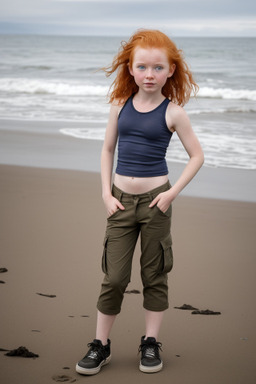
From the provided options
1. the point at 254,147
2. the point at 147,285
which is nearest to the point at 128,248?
the point at 147,285

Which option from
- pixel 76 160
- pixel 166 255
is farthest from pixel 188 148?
pixel 76 160

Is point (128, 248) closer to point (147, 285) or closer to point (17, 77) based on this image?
point (147, 285)

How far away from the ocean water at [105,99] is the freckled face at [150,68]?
1.23 feet

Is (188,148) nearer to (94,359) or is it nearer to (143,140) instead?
(143,140)

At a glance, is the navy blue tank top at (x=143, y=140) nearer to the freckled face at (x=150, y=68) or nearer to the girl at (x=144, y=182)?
the girl at (x=144, y=182)

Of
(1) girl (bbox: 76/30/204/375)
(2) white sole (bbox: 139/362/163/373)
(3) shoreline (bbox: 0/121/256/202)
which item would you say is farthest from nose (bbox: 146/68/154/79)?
(3) shoreline (bbox: 0/121/256/202)

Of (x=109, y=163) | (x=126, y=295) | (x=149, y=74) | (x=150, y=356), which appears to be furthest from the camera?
(x=126, y=295)

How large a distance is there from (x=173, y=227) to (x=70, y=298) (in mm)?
1800

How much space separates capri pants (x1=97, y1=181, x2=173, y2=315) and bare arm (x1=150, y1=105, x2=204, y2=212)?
0.05m

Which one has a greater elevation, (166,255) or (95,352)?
(166,255)

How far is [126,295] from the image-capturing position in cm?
392

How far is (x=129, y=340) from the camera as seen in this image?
11.0ft

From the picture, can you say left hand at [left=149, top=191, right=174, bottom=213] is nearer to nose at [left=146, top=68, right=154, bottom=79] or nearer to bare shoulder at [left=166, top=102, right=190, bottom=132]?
bare shoulder at [left=166, top=102, right=190, bottom=132]

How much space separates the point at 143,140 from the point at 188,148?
24cm
